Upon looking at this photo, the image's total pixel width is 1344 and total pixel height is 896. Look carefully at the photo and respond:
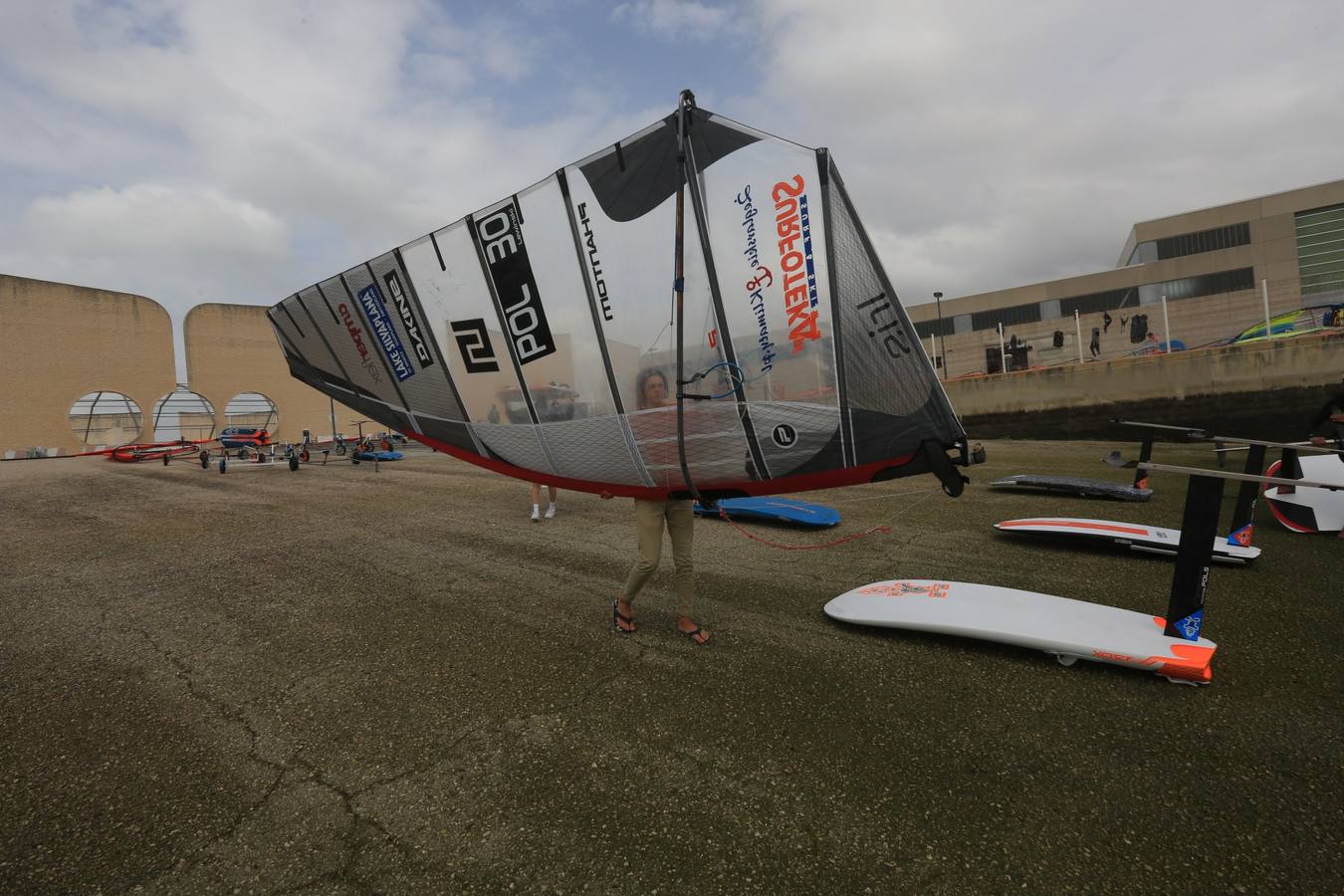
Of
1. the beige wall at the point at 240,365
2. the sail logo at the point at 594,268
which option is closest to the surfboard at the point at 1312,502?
the sail logo at the point at 594,268

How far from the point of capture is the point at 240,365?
98.7 feet

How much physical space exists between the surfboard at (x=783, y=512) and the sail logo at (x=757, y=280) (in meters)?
4.34

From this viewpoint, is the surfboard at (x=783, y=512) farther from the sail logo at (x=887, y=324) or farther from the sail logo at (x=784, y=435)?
the sail logo at (x=887, y=324)

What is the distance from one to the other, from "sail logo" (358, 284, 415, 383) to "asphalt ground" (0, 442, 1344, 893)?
1.99 meters

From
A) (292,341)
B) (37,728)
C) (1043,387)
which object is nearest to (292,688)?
(37,728)

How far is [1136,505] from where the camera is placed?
25.9 ft

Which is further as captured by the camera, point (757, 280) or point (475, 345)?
point (475, 345)

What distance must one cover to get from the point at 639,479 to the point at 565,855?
1.92 metres

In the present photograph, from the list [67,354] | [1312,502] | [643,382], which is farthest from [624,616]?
[67,354]

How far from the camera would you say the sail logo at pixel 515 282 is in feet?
11.2

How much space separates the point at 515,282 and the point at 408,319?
2.96 ft

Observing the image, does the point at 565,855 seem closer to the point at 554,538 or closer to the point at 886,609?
the point at 886,609

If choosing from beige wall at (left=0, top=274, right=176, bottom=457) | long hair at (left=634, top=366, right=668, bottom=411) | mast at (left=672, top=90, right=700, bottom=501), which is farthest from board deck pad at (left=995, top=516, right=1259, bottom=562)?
beige wall at (left=0, top=274, right=176, bottom=457)

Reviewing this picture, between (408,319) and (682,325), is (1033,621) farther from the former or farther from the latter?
(408,319)
